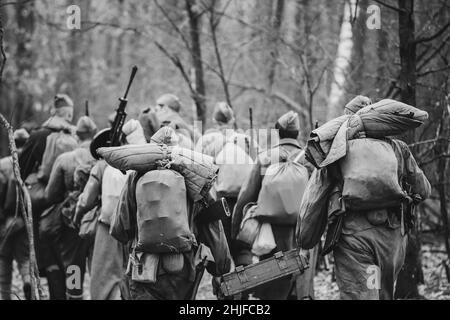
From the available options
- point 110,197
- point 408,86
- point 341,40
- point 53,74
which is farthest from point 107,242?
point 53,74

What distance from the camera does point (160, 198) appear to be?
619 centimetres

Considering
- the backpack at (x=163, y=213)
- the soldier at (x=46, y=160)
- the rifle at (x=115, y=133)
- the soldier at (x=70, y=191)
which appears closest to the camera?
the backpack at (x=163, y=213)

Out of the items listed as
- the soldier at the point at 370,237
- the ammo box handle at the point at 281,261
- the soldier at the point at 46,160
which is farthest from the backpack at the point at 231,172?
the soldier at the point at 370,237

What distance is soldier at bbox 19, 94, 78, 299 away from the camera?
33.2 ft

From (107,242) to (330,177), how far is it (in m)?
3.09

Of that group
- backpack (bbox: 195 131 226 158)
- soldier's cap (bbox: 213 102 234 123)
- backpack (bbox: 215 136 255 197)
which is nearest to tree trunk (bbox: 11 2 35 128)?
soldier's cap (bbox: 213 102 234 123)

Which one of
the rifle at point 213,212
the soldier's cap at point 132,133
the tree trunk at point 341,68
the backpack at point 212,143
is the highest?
the tree trunk at point 341,68

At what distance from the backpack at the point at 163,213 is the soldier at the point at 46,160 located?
163 inches

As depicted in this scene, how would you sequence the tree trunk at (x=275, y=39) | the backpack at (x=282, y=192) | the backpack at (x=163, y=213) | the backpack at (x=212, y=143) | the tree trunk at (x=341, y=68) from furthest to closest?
the tree trunk at (x=275, y=39) → the tree trunk at (x=341, y=68) → the backpack at (x=212, y=143) → the backpack at (x=282, y=192) → the backpack at (x=163, y=213)

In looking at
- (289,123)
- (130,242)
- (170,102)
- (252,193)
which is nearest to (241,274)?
(130,242)

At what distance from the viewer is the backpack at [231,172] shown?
358 inches

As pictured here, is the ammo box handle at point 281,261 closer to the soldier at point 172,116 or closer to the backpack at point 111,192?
the backpack at point 111,192

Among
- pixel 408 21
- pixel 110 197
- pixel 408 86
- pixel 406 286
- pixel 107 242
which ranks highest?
pixel 408 21
